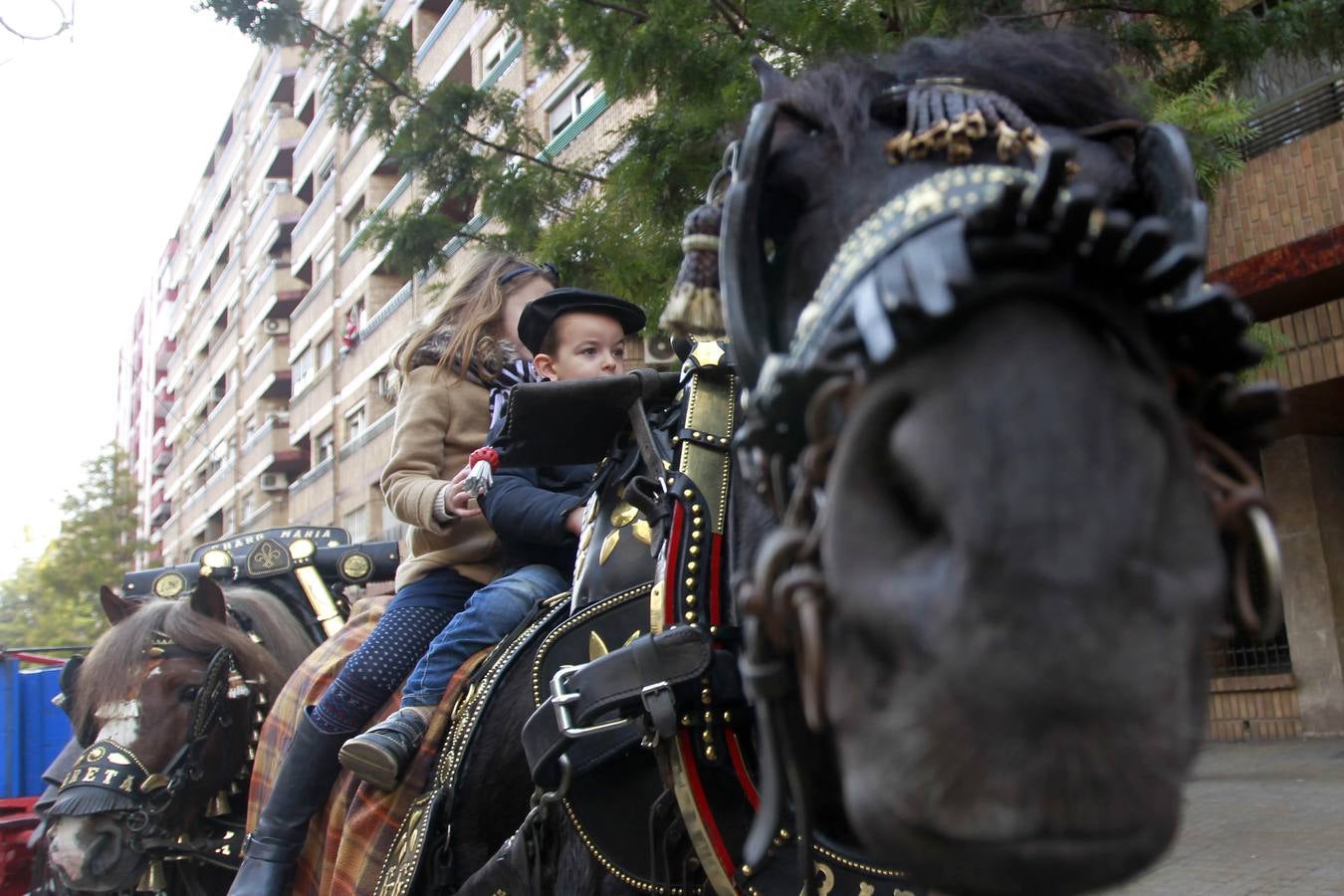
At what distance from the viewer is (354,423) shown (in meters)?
35.4

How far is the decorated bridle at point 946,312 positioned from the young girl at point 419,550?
1912 millimetres

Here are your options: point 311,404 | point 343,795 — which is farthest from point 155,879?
point 311,404

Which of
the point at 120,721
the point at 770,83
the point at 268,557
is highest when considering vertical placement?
the point at 770,83

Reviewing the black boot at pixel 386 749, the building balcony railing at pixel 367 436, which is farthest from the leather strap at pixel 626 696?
the building balcony railing at pixel 367 436

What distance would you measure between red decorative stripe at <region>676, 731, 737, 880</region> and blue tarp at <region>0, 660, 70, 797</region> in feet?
28.4

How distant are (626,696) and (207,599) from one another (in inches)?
174

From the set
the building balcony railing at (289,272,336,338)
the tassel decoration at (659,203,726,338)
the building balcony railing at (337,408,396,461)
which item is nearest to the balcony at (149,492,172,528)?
the building balcony railing at (289,272,336,338)

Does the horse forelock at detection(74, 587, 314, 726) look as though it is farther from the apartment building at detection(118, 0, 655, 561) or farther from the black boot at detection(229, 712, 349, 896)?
the apartment building at detection(118, 0, 655, 561)

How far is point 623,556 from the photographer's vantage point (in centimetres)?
256

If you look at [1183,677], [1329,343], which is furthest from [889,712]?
[1329,343]

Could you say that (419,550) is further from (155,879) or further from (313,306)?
(313,306)

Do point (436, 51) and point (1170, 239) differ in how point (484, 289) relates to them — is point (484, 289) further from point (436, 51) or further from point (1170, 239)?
point (436, 51)

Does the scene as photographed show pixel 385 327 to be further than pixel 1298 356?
Yes

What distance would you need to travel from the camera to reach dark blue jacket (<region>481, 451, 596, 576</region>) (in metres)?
3.13
